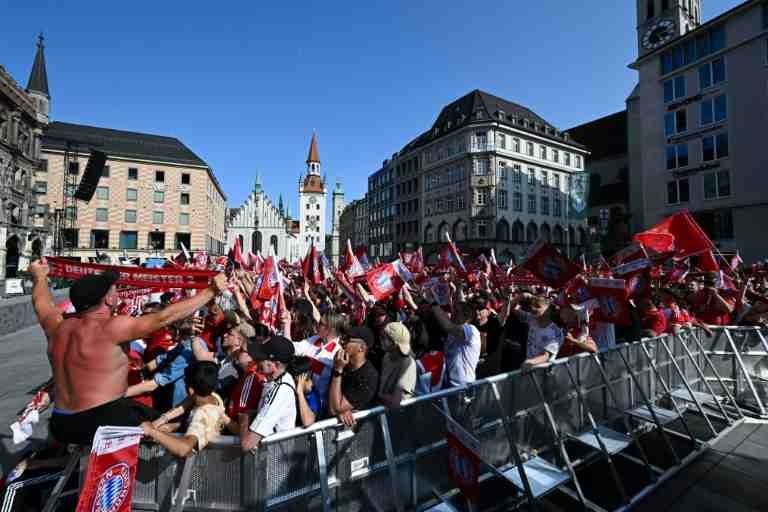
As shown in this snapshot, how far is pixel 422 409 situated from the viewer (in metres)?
3.57

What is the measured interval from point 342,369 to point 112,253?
61.3 metres

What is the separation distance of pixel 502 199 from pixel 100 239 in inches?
2162

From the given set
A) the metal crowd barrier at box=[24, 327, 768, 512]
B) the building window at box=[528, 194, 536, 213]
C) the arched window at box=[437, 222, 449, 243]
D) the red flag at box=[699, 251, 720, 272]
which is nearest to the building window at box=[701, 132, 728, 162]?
the building window at box=[528, 194, 536, 213]

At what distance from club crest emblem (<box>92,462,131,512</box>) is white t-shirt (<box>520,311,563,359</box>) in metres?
4.26

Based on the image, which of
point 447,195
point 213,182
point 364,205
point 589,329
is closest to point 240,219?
point 213,182

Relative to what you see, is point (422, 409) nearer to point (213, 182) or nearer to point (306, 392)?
point (306, 392)

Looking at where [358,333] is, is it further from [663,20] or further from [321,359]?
[663,20]

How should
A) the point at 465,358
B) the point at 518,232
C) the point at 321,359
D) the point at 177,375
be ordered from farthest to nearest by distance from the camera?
the point at 518,232
the point at 177,375
the point at 465,358
the point at 321,359

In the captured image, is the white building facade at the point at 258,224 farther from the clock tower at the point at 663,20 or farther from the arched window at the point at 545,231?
the clock tower at the point at 663,20

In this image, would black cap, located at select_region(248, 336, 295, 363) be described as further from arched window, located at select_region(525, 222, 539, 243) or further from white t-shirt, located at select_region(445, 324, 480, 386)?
arched window, located at select_region(525, 222, 539, 243)

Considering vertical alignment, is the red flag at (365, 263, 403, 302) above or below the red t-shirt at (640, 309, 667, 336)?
above

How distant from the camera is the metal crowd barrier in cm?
277

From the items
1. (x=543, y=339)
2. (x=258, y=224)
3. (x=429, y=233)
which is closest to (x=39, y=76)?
(x=258, y=224)

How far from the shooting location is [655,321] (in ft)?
Result: 20.5
